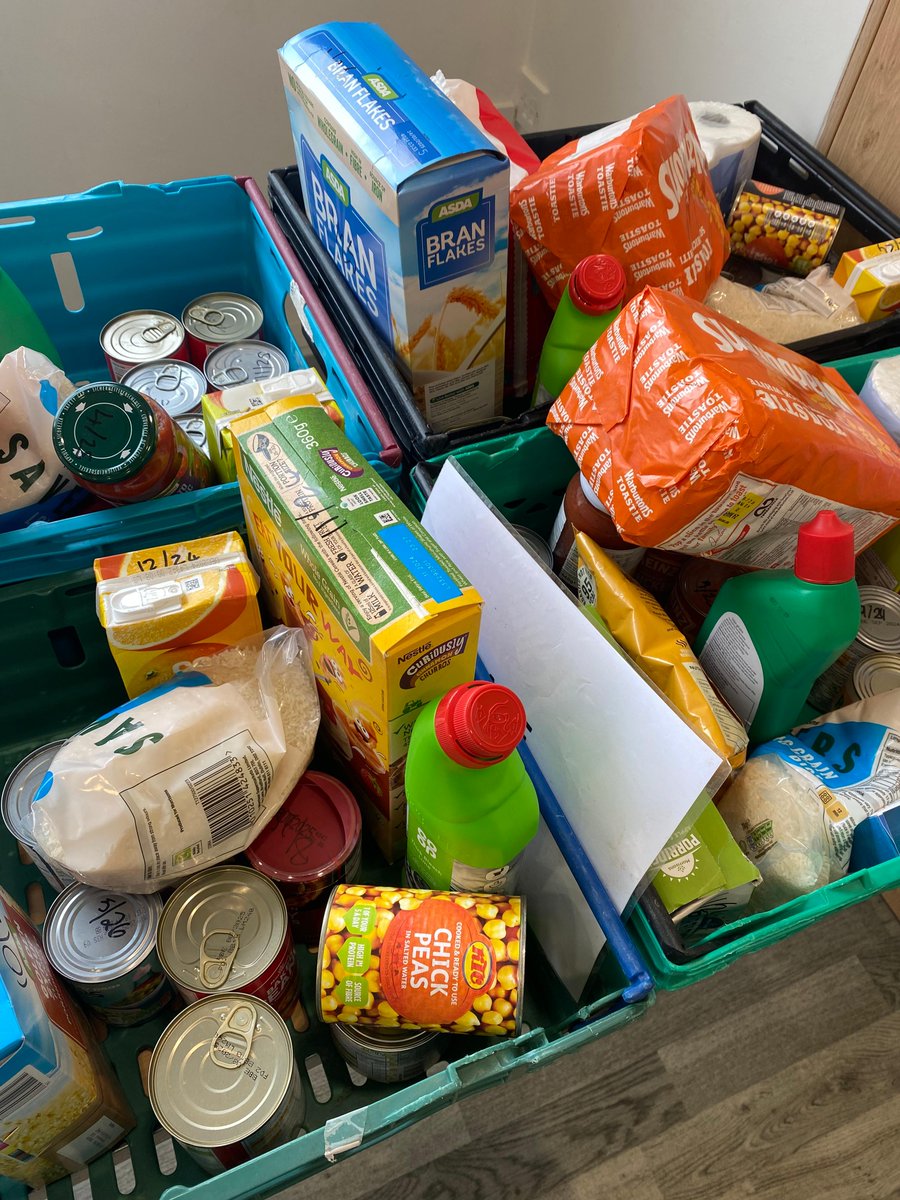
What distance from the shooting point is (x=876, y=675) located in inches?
34.6

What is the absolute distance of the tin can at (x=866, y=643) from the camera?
89 cm

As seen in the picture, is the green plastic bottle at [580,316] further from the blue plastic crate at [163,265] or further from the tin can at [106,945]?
the tin can at [106,945]

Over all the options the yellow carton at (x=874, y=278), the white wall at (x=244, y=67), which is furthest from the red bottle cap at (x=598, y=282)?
the white wall at (x=244, y=67)

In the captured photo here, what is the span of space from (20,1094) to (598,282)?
810 millimetres

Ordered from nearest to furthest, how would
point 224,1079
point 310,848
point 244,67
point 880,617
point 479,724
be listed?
1. point 479,724
2. point 224,1079
3. point 310,848
4. point 880,617
5. point 244,67

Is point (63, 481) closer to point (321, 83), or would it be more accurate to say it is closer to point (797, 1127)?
point (321, 83)

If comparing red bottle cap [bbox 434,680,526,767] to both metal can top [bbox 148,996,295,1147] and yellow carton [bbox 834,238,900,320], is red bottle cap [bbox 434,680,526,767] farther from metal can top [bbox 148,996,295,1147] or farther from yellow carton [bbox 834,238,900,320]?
yellow carton [bbox 834,238,900,320]

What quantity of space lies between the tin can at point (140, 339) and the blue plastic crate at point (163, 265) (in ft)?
0.27

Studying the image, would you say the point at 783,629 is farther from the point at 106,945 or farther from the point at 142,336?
the point at 142,336

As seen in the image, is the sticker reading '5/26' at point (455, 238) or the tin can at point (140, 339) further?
the tin can at point (140, 339)

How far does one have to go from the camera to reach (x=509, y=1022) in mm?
664

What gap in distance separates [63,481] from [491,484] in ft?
1.38

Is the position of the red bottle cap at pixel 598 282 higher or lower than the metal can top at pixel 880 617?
higher

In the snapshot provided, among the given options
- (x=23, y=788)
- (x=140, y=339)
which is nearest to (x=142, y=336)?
(x=140, y=339)
